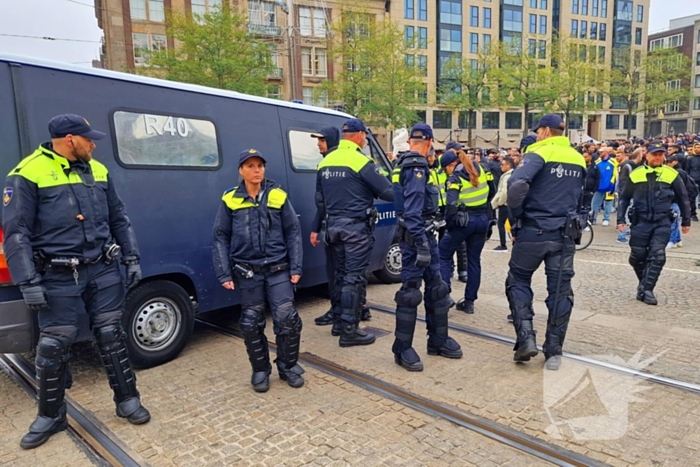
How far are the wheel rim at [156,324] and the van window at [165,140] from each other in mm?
1300

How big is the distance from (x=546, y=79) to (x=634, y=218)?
→ 4040 cm

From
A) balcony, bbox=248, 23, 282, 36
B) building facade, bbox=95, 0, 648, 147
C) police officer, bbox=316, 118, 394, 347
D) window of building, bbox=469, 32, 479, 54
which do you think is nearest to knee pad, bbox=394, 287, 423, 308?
police officer, bbox=316, 118, 394, 347

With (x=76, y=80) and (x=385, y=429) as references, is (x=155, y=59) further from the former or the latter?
(x=385, y=429)

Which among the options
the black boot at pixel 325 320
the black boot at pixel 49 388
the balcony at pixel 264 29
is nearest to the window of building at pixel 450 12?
the balcony at pixel 264 29

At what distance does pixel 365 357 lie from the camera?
5.02 m

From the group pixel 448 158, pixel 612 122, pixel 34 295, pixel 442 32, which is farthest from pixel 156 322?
pixel 612 122

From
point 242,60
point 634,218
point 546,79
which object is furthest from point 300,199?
point 546,79

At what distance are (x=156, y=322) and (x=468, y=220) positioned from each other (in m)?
3.70

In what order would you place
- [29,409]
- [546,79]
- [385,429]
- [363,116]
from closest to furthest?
[385,429], [29,409], [363,116], [546,79]

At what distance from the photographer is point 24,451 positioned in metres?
3.45

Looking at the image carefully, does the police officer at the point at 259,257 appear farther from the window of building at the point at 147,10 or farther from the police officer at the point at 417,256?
the window of building at the point at 147,10

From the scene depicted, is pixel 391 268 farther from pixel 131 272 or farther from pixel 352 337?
pixel 131 272

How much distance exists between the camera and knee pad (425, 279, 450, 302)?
15.6 ft

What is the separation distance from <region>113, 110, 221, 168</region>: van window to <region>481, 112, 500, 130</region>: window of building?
5607 cm
